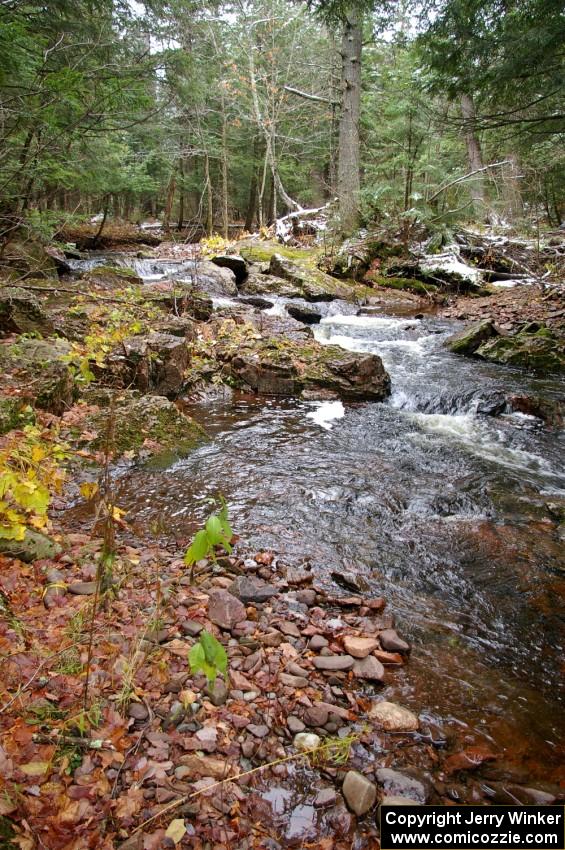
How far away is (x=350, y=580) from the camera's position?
3.51m

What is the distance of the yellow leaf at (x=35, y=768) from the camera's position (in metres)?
1.77

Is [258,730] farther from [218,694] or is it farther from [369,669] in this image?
[369,669]

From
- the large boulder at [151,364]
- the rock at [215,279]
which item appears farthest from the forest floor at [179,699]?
the rock at [215,279]

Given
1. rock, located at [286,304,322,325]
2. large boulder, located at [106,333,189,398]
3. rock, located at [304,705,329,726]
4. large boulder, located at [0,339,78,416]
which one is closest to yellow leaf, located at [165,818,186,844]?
rock, located at [304,705,329,726]

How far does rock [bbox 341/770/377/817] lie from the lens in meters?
1.95

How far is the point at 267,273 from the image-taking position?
1437 centimetres

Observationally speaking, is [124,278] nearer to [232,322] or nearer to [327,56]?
[232,322]

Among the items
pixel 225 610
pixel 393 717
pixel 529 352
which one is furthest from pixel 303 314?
pixel 393 717

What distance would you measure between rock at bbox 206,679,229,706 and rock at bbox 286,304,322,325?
1032cm

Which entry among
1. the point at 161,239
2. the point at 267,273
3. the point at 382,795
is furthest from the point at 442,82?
the point at 161,239

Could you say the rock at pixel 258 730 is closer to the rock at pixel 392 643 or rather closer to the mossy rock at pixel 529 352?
the rock at pixel 392 643

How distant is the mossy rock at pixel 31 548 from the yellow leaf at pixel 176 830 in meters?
2.07

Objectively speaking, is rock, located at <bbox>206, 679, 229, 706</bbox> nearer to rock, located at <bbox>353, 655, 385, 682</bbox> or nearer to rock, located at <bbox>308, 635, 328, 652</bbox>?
rock, located at <bbox>308, 635, 328, 652</bbox>

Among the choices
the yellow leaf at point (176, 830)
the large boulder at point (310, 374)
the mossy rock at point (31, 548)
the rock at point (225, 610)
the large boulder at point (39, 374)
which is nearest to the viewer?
the yellow leaf at point (176, 830)
